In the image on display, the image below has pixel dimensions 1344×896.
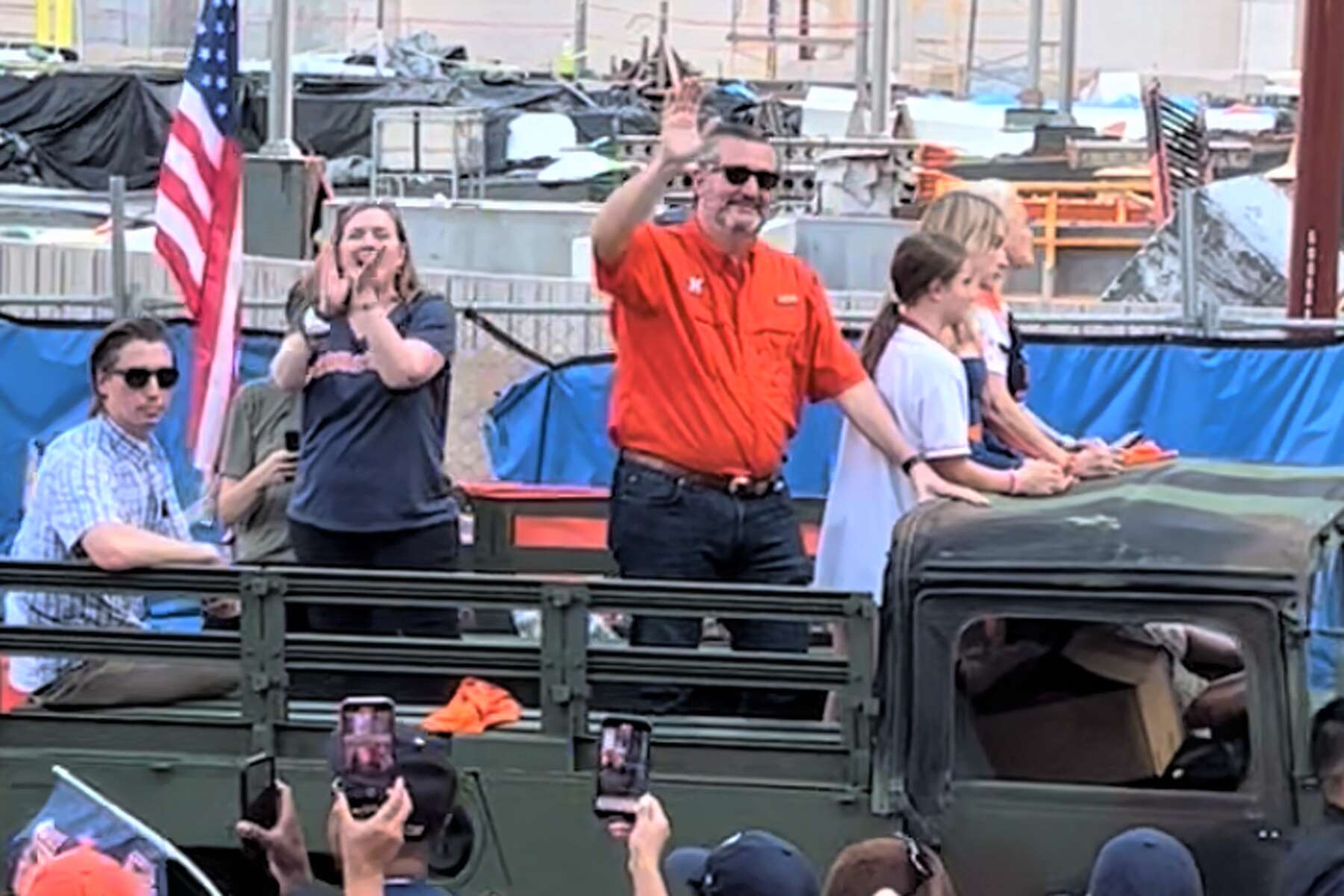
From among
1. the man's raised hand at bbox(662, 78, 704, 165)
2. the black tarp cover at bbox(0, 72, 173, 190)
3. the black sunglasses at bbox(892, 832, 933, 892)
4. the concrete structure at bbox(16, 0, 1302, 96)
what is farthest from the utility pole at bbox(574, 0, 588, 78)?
the black sunglasses at bbox(892, 832, 933, 892)

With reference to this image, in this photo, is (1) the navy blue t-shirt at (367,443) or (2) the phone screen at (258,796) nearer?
(2) the phone screen at (258,796)

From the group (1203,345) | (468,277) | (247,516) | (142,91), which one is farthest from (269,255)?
(142,91)

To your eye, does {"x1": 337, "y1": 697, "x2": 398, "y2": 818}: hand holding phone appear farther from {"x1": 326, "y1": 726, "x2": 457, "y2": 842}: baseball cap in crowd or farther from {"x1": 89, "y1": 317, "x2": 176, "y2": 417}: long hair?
{"x1": 89, "y1": 317, "x2": 176, "y2": 417}: long hair

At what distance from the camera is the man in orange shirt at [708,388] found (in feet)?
18.1

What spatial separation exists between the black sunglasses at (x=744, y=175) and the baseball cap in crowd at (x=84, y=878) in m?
Result: 2.66

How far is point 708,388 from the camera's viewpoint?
18.2 feet

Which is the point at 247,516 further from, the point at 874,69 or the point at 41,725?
the point at 874,69

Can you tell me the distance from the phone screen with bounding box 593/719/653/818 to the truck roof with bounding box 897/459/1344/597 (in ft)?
3.30

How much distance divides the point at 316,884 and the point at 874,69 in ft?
55.6

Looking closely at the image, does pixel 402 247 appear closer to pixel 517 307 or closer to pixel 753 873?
pixel 753 873

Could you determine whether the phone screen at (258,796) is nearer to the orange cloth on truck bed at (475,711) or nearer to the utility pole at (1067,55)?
the orange cloth on truck bed at (475,711)

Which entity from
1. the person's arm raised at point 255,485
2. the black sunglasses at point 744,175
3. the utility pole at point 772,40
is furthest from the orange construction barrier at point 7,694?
the utility pole at point 772,40

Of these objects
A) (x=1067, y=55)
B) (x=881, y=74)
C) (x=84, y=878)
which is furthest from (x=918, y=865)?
(x=1067, y=55)

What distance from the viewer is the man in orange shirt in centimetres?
552
